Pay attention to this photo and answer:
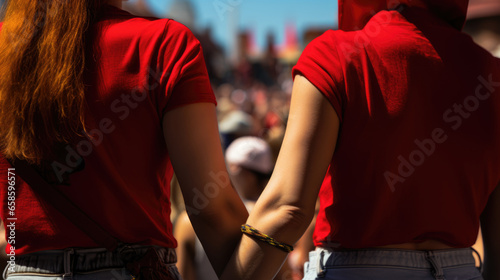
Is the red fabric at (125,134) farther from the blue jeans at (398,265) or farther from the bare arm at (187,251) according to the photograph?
the bare arm at (187,251)

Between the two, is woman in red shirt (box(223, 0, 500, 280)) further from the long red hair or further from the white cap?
the white cap

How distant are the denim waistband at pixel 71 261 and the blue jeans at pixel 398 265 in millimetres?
586

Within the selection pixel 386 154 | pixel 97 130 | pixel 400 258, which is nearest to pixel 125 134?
pixel 97 130

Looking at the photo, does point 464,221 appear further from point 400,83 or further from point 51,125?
point 51,125

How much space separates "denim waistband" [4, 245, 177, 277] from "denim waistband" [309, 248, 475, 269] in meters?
0.59

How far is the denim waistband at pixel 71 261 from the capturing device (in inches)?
62.6

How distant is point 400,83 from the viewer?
5.43 ft

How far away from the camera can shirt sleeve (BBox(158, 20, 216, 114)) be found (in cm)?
165

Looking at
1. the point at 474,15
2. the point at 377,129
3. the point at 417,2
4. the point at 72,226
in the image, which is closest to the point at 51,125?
the point at 72,226

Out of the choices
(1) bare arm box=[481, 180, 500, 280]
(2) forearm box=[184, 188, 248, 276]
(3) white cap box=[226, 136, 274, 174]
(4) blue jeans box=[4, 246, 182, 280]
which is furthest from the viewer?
(3) white cap box=[226, 136, 274, 174]

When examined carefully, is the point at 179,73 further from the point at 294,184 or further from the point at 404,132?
the point at 404,132

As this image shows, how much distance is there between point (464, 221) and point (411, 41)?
1.82 feet

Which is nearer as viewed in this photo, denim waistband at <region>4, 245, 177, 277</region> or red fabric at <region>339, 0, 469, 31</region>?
denim waistband at <region>4, 245, 177, 277</region>

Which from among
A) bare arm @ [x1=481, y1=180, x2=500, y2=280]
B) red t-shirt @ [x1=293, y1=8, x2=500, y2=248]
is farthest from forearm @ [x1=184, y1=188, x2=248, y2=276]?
bare arm @ [x1=481, y1=180, x2=500, y2=280]
